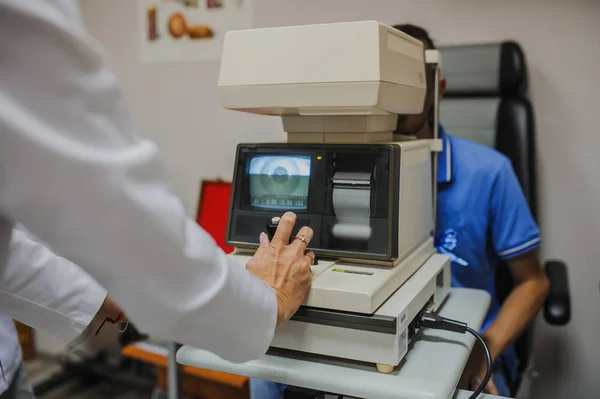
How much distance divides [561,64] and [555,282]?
700 millimetres

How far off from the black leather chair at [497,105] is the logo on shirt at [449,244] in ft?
0.76

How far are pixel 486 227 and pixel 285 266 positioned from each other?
77cm

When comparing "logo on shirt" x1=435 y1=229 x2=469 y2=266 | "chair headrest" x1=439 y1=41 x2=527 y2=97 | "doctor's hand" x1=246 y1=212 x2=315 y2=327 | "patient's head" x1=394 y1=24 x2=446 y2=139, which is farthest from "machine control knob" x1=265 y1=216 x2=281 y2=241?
"chair headrest" x1=439 y1=41 x2=527 y2=97

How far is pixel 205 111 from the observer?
2316mm

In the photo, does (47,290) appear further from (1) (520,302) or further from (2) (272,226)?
(1) (520,302)

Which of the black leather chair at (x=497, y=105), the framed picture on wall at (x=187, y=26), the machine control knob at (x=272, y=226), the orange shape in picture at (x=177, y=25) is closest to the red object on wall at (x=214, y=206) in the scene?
the framed picture on wall at (x=187, y=26)

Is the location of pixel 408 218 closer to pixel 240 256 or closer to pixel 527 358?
pixel 240 256

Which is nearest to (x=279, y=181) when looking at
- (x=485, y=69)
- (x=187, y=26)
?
(x=485, y=69)

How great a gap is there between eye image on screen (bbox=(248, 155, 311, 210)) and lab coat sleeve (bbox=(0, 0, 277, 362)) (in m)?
0.42

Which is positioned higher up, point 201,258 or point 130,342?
point 201,258

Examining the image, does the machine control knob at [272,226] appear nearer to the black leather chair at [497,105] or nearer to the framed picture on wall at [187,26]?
the black leather chair at [497,105]

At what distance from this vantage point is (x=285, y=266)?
0.85 meters

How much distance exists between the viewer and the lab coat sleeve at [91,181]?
47cm

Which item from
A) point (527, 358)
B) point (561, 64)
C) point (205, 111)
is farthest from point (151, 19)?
point (527, 358)
